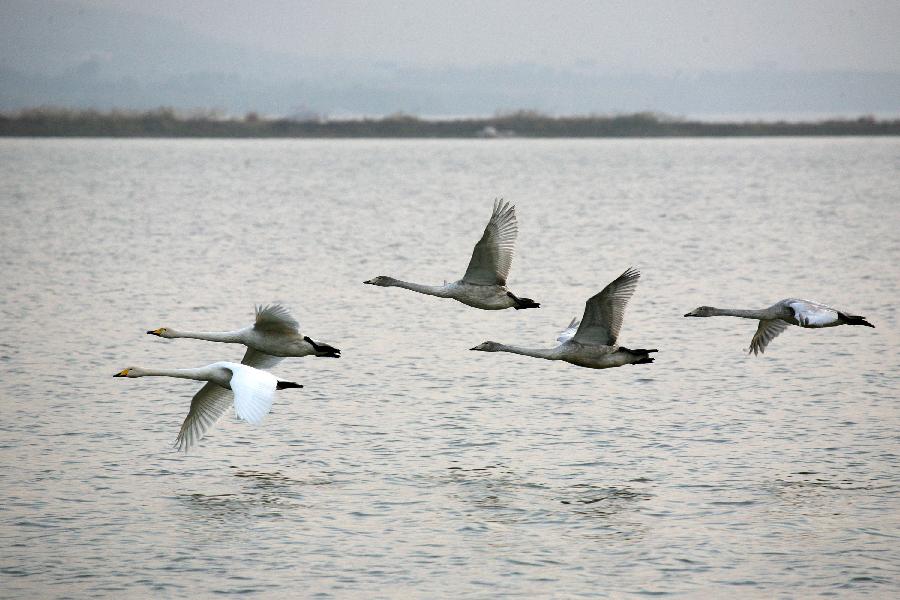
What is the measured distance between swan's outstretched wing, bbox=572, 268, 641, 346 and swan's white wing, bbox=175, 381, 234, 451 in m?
3.92

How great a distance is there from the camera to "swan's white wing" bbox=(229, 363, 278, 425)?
12.9 metres

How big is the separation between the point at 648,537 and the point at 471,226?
131 feet

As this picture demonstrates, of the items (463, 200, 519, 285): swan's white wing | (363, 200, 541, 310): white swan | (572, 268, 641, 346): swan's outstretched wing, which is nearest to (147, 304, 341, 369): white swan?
(363, 200, 541, 310): white swan

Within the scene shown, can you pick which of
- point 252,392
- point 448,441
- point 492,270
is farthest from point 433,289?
point 252,392

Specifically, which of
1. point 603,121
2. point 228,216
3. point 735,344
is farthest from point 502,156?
point 735,344

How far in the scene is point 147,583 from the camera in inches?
488

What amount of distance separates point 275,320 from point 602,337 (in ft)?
11.3

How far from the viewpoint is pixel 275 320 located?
15.3 metres

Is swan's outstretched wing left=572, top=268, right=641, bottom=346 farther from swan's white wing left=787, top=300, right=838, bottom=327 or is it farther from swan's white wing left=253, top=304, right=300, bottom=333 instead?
swan's white wing left=253, top=304, right=300, bottom=333

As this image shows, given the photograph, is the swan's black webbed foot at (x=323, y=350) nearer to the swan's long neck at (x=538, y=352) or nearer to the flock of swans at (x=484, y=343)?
the flock of swans at (x=484, y=343)

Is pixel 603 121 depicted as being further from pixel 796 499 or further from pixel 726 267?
pixel 796 499

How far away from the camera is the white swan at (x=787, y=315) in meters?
16.2

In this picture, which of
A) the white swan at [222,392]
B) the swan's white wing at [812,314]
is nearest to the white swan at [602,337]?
the swan's white wing at [812,314]

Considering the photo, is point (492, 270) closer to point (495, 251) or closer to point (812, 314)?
point (495, 251)
